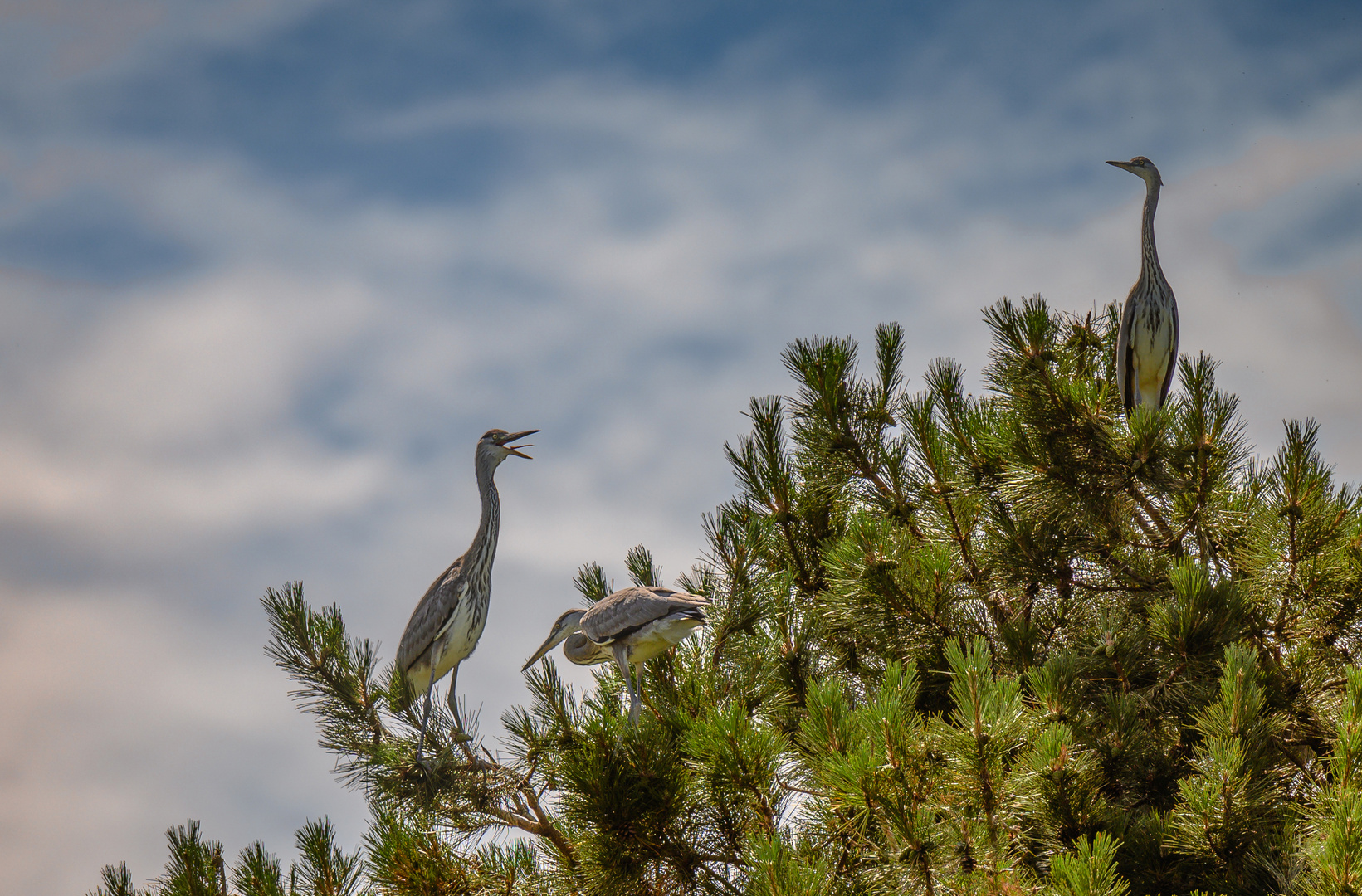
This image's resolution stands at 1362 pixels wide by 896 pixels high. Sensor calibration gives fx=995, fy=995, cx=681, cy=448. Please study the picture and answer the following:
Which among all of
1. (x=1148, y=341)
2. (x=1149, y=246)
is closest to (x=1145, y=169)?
(x=1149, y=246)

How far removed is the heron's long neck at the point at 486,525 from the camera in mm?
6844

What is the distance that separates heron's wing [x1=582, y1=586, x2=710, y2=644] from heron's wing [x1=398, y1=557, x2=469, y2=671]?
1.19m

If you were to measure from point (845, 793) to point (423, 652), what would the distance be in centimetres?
384

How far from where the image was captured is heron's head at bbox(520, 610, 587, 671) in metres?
6.55

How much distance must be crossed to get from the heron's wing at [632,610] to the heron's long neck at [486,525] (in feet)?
4.38

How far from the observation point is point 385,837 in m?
4.53

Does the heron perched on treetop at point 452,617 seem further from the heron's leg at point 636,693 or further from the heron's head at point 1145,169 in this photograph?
the heron's head at point 1145,169

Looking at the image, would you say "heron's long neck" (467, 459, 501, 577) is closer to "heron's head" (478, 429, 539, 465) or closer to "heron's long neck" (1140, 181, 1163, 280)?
"heron's head" (478, 429, 539, 465)

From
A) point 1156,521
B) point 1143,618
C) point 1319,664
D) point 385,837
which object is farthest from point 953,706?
point 385,837

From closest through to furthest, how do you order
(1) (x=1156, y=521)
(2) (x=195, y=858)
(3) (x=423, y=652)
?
(2) (x=195, y=858) < (1) (x=1156, y=521) < (3) (x=423, y=652)

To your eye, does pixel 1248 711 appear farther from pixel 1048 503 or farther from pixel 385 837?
pixel 385 837

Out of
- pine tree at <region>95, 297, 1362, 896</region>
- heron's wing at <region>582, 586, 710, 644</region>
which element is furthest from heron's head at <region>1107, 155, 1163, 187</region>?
heron's wing at <region>582, 586, 710, 644</region>

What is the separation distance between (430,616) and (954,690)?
4.02 meters

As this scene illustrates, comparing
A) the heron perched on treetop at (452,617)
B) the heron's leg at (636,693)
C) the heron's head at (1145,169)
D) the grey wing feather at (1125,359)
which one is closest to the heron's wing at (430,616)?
the heron perched on treetop at (452,617)
